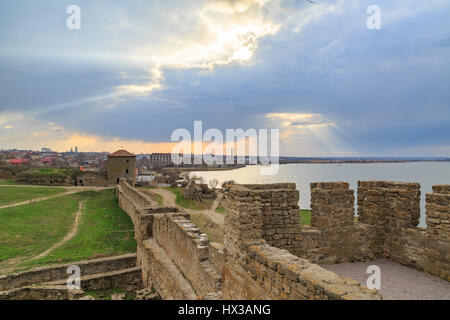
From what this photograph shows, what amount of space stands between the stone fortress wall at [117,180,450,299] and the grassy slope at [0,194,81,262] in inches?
418

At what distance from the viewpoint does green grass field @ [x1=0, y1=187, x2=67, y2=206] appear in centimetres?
2434

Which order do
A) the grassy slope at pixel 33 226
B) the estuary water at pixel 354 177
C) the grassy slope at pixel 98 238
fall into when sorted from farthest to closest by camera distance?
1. the estuary water at pixel 354 177
2. the grassy slope at pixel 33 226
3. the grassy slope at pixel 98 238

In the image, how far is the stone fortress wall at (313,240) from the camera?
367 centimetres

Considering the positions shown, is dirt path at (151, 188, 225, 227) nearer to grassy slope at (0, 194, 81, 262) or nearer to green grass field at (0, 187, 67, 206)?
grassy slope at (0, 194, 81, 262)

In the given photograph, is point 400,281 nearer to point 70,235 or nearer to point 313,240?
point 313,240

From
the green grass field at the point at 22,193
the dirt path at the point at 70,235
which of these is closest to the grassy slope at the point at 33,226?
the dirt path at the point at 70,235

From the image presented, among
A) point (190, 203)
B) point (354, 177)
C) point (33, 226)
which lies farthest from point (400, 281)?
point (354, 177)

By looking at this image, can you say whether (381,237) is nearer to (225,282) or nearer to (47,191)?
(225,282)

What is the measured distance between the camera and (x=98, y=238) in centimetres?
1619

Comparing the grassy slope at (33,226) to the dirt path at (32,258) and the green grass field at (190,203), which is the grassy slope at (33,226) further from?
the green grass field at (190,203)

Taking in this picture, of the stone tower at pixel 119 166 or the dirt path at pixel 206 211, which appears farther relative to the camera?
the stone tower at pixel 119 166

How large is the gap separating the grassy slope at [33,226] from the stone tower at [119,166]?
1652 centimetres

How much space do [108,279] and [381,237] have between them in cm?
1131

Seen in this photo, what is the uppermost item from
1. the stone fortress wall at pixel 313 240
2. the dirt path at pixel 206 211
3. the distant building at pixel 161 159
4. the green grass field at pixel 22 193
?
the distant building at pixel 161 159
